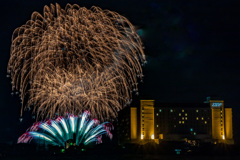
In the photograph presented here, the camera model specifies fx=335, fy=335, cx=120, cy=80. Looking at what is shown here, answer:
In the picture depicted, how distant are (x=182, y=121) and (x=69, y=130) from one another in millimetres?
62321

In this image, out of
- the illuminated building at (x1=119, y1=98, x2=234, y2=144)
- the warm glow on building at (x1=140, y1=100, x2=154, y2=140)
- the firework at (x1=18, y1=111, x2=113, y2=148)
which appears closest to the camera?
the firework at (x1=18, y1=111, x2=113, y2=148)

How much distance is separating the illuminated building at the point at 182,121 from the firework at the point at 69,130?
52132mm

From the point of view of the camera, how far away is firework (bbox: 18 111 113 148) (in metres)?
56.4

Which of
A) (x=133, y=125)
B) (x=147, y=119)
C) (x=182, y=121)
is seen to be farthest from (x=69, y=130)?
(x=182, y=121)

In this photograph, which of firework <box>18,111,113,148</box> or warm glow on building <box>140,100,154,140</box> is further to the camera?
warm glow on building <box>140,100,154,140</box>

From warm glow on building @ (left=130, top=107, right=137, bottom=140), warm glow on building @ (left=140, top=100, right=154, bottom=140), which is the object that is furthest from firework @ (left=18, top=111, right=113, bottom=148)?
warm glow on building @ (left=130, top=107, right=137, bottom=140)

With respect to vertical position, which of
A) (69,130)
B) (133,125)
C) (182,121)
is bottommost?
(69,130)

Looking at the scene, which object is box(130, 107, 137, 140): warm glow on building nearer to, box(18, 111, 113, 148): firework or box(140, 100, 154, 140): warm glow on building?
box(140, 100, 154, 140): warm glow on building

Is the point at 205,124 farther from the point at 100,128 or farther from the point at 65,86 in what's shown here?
the point at 65,86

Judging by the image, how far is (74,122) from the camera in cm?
5666

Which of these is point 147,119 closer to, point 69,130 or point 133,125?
point 133,125

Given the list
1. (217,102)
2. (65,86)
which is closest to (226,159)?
(65,86)

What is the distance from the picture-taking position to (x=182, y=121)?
369ft

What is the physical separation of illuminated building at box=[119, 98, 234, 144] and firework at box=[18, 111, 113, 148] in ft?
171
